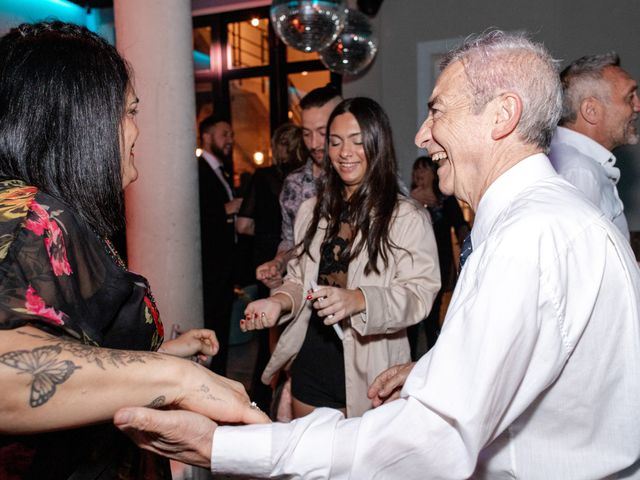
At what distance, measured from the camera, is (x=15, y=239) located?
87 cm

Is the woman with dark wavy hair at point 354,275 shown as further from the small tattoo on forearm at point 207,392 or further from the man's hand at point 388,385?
the small tattoo on forearm at point 207,392

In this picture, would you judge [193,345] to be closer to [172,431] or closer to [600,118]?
[172,431]

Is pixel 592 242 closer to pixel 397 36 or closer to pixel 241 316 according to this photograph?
pixel 241 316

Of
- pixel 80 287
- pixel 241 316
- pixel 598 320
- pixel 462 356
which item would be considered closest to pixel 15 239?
pixel 80 287

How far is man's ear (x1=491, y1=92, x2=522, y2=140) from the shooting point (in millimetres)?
1107

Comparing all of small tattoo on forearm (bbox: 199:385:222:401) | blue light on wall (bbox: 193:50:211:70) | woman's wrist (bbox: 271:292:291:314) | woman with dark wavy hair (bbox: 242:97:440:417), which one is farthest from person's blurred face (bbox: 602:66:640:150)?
blue light on wall (bbox: 193:50:211:70)

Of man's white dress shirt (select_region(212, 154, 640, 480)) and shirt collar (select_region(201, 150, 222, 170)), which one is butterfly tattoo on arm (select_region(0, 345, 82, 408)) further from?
shirt collar (select_region(201, 150, 222, 170))

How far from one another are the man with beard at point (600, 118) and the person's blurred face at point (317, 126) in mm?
1235

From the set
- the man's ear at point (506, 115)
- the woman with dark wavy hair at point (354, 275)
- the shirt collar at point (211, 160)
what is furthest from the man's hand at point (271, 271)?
the shirt collar at point (211, 160)

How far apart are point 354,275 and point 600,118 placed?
1697 millimetres

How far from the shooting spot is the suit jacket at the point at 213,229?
371 centimetres

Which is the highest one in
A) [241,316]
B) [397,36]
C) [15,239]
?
[397,36]

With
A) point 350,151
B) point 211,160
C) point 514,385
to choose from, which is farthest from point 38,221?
point 211,160

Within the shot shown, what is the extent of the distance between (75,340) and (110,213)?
363 millimetres
